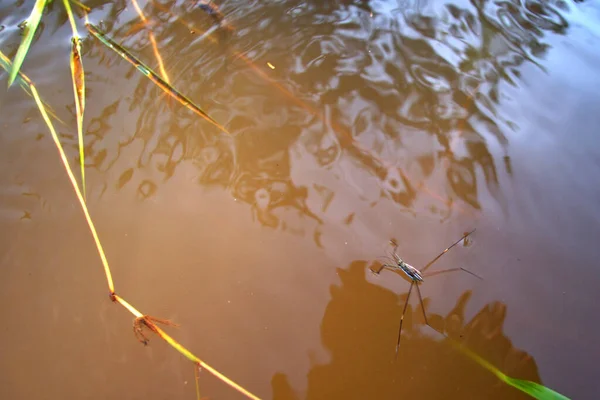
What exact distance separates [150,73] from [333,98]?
0.76 metres

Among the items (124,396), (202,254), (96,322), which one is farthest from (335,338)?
(96,322)

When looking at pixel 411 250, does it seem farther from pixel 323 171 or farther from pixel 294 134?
pixel 294 134

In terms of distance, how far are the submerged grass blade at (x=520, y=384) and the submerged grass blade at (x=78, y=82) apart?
51.9 inches

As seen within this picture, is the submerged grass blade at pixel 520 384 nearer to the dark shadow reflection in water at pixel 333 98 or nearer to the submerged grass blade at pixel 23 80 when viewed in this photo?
the dark shadow reflection in water at pixel 333 98

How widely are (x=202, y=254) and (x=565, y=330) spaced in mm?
1116

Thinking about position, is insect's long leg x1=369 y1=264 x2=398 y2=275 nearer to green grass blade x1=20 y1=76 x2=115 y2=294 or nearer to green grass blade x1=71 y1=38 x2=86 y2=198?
green grass blade x1=20 y1=76 x2=115 y2=294

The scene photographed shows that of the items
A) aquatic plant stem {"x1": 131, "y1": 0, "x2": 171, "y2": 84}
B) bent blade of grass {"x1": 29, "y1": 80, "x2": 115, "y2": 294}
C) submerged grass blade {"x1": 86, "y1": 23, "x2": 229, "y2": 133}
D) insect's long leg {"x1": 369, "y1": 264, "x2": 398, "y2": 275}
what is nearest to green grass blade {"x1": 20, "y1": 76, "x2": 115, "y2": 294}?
bent blade of grass {"x1": 29, "y1": 80, "x2": 115, "y2": 294}

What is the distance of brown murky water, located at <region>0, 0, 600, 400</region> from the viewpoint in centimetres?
121

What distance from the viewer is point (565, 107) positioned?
1.67 m

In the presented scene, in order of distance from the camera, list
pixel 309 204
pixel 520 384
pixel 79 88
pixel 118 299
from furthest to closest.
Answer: pixel 79 88
pixel 309 204
pixel 118 299
pixel 520 384

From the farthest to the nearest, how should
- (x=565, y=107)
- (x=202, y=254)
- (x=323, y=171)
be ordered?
(x=565, y=107), (x=323, y=171), (x=202, y=254)

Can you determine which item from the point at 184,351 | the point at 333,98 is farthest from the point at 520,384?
the point at 333,98

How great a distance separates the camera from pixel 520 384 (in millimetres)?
1125

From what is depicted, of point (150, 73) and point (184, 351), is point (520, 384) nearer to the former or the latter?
point (184, 351)
